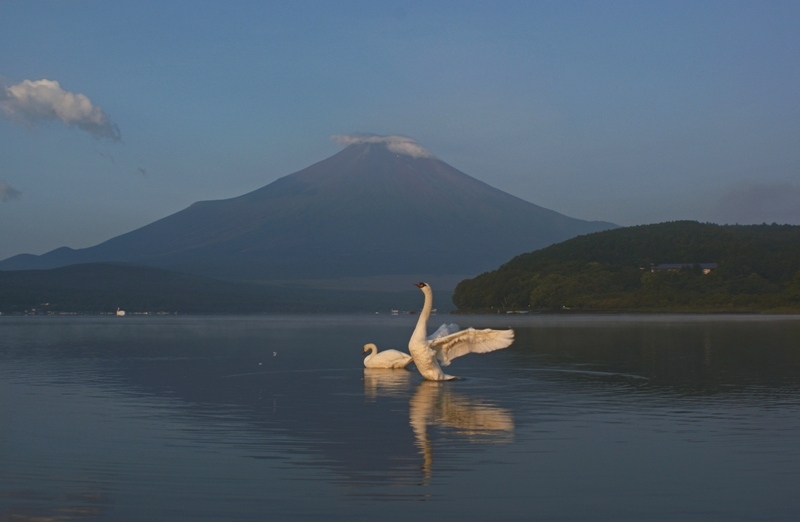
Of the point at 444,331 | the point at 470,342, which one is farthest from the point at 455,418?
the point at 444,331

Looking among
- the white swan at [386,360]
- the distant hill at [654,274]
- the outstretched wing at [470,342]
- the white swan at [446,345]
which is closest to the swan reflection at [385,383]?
the white swan at [386,360]

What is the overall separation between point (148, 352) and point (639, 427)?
81.9 ft

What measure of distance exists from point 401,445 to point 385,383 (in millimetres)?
9844

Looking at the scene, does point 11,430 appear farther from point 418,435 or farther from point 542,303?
point 542,303

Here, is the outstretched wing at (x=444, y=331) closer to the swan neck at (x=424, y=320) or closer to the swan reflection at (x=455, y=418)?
the swan neck at (x=424, y=320)

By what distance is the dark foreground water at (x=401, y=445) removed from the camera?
9367 millimetres

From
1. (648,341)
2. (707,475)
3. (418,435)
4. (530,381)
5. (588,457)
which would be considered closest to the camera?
(707,475)

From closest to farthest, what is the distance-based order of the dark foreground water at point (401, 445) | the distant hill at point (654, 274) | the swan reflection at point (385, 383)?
1. the dark foreground water at point (401, 445)
2. the swan reflection at point (385, 383)
3. the distant hill at point (654, 274)

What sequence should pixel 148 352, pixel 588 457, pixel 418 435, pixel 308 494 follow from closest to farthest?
pixel 308 494 < pixel 588 457 < pixel 418 435 < pixel 148 352

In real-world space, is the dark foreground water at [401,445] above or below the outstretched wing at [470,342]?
below

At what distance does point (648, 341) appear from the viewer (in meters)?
40.2

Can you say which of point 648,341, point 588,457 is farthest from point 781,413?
point 648,341

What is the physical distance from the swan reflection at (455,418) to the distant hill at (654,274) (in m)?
82.4

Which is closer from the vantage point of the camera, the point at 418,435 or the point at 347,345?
the point at 418,435
